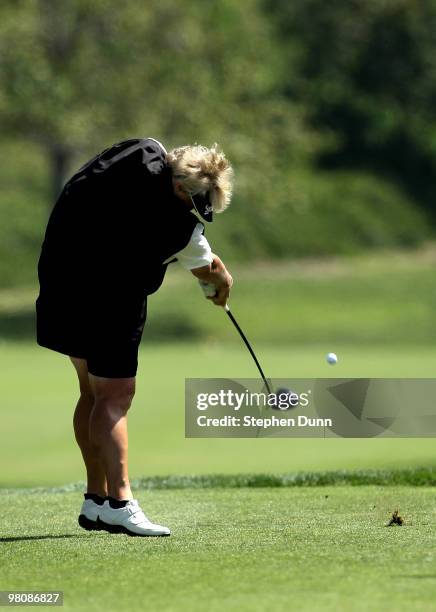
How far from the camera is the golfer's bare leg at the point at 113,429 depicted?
5.92 metres

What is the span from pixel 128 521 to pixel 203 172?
1458 millimetres

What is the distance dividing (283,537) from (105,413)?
922 mm

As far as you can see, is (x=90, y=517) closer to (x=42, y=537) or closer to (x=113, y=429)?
(x=42, y=537)

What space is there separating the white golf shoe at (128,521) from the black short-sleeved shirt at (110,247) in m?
0.56

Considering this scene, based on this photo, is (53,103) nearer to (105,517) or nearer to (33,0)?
(33,0)

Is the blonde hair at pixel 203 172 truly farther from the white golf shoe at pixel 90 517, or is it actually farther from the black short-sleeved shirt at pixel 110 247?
the white golf shoe at pixel 90 517

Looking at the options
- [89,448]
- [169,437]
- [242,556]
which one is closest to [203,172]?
[89,448]

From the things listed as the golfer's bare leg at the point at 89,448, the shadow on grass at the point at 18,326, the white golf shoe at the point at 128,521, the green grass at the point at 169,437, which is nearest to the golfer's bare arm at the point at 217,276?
the golfer's bare leg at the point at 89,448

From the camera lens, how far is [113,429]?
5926mm

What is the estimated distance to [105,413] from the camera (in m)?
5.93

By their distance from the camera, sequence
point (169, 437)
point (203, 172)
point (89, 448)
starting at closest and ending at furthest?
point (203, 172) < point (89, 448) < point (169, 437)

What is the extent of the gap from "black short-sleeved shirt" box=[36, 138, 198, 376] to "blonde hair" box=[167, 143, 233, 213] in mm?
79

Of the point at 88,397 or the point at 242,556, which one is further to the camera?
the point at 88,397

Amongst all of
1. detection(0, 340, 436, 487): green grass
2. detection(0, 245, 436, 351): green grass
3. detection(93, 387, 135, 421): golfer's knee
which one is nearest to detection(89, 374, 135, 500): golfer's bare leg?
detection(93, 387, 135, 421): golfer's knee
